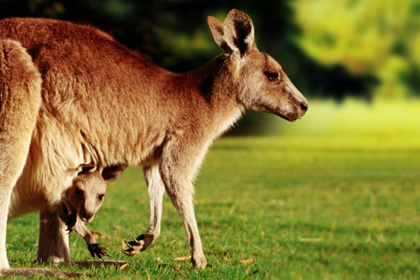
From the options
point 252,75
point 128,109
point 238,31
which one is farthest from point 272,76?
point 128,109

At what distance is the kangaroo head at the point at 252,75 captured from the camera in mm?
5043

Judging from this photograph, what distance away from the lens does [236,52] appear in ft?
16.7

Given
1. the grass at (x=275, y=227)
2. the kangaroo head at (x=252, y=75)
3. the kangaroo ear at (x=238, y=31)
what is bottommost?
the grass at (x=275, y=227)

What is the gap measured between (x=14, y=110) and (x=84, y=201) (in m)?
0.83

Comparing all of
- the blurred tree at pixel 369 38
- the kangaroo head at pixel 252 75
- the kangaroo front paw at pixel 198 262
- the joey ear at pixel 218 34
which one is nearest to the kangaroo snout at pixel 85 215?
the kangaroo front paw at pixel 198 262

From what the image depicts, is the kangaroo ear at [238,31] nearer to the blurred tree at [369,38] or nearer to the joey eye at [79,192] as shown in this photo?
the joey eye at [79,192]

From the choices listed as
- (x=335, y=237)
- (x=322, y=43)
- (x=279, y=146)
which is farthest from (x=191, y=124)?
(x=322, y=43)

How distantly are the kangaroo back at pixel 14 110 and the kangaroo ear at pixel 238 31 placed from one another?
147 cm

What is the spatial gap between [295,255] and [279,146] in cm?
1799

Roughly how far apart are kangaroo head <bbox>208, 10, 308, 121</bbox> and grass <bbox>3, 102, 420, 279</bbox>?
1.22m

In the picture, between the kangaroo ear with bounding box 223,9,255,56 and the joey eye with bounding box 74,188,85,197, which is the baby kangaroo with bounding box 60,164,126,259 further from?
the kangaroo ear with bounding box 223,9,255,56

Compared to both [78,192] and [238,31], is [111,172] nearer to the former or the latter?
[78,192]

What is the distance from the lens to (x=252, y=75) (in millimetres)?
5090

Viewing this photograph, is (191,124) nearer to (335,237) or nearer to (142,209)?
(335,237)
